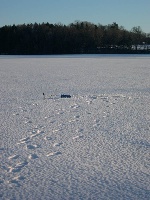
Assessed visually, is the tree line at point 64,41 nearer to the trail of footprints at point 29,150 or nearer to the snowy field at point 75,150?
the snowy field at point 75,150

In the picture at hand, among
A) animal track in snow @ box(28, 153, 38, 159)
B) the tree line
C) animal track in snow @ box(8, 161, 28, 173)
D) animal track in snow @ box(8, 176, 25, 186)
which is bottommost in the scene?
animal track in snow @ box(8, 176, 25, 186)

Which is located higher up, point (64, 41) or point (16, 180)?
point (64, 41)

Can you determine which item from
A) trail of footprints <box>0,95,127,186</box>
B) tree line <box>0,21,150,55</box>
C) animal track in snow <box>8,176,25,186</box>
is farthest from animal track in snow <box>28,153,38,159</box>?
tree line <box>0,21,150,55</box>

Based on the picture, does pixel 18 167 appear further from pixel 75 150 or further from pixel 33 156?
pixel 75 150

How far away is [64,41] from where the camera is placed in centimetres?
7925

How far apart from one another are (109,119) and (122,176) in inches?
136

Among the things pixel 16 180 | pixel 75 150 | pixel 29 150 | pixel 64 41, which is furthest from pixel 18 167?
pixel 64 41

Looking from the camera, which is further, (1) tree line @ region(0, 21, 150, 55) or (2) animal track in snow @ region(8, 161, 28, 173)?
(1) tree line @ region(0, 21, 150, 55)

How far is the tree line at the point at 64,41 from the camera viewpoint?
259 feet

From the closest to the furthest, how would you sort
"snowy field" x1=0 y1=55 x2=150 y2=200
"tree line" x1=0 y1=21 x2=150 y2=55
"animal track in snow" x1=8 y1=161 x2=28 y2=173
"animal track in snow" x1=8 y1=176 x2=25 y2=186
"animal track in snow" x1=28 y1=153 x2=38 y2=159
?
"snowy field" x1=0 y1=55 x2=150 y2=200 → "animal track in snow" x1=8 y1=176 x2=25 y2=186 → "animal track in snow" x1=8 y1=161 x2=28 y2=173 → "animal track in snow" x1=28 y1=153 x2=38 y2=159 → "tree line" x1=0 y1=21 x2=150 y2=55

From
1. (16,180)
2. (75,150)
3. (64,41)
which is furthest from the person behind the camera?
(64,41)

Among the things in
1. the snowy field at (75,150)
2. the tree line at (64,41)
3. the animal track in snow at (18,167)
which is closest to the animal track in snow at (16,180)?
the snowy field at (75,150)

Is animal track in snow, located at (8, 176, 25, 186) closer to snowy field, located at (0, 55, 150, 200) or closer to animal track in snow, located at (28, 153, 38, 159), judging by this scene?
snowy field, located at (0, 55, 150, 200)

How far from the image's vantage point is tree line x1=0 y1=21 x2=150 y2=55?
78812 millimetres
